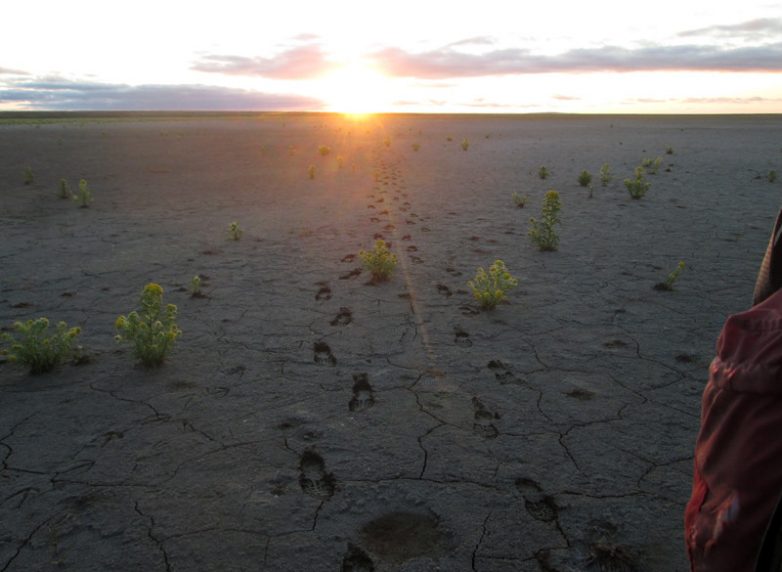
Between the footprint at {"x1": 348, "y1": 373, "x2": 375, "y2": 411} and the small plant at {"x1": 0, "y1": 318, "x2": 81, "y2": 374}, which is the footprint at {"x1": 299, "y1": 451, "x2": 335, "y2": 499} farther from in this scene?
the small plant at {"x1": 0, "y1": 318, "x2": 81, "y2": 374}

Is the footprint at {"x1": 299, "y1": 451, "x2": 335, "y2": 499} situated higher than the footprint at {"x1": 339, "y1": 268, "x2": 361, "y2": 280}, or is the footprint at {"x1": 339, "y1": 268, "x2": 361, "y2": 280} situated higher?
the footprint at {"x1": 339, "y1": 268, "x2": 361, "y2": 280}

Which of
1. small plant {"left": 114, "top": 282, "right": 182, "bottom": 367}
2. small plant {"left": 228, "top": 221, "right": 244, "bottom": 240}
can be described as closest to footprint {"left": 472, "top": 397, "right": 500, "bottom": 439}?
small plant {"left": 114, "top": 282, "right": 182, "bottom": 367}

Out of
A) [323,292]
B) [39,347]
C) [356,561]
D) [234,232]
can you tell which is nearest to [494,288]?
[323,292]

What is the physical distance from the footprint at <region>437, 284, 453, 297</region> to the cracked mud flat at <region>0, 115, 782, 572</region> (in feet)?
0.29

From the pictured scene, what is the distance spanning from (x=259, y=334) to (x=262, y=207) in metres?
5.64

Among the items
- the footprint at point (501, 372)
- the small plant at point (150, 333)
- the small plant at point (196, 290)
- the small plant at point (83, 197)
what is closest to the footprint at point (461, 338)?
the footprint at point (501, 372)

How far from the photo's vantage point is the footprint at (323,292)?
495cm

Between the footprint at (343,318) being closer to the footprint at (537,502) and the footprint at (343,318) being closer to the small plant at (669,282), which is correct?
the footprint at (537,502)

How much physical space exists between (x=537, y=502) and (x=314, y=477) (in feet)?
3.09

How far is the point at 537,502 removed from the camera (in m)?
2.36

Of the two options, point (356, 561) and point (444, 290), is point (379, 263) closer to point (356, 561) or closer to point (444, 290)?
point (444, 290)

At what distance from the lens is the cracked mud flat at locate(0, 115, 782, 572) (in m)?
2.18

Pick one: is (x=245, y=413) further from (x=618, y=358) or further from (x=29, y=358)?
(x=618, y=358)

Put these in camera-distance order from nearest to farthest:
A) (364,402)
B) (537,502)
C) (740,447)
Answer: (740,447), (537,502), (364,402)
